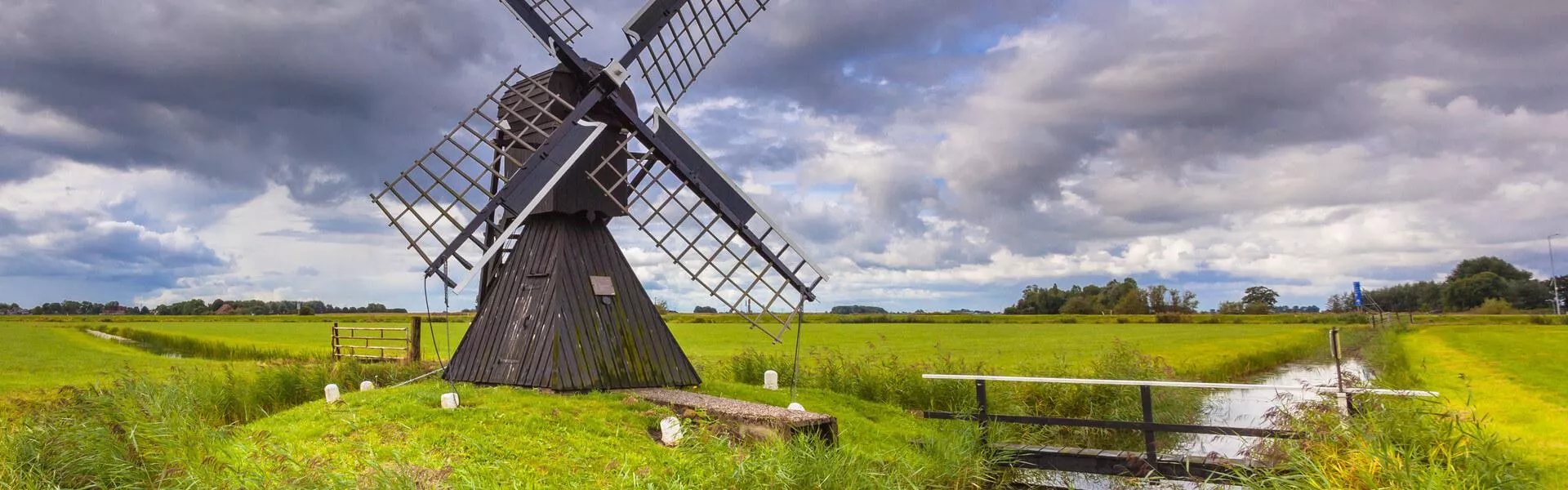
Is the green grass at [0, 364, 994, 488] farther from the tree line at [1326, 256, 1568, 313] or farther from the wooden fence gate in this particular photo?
the tree line at [1326, 256, 1568, 313]

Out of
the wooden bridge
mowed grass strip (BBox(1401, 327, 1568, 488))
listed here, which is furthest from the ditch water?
mowed grass strip (BBox(1401, 327, 1568, 488))

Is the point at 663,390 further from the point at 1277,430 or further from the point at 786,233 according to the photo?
the point at 1277,430

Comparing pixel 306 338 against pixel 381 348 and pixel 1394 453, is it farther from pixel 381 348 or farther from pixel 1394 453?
pixel 1394 453

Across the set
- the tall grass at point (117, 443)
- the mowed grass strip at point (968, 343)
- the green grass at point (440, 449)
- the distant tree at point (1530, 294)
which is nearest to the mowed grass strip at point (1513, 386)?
the mowed grass strip at point (968, 343)

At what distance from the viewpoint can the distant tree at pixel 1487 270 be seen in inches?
4277

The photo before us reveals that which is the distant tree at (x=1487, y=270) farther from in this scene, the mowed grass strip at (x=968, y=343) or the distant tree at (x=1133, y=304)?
the mowed grass strip at (x=968, y=343)

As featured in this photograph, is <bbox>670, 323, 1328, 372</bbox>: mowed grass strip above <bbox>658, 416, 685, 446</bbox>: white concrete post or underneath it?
above

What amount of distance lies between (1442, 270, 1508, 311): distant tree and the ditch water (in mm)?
93571

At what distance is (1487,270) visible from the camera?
364 ft

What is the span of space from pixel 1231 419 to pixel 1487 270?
413 feet

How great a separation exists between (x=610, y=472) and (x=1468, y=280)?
125 meters

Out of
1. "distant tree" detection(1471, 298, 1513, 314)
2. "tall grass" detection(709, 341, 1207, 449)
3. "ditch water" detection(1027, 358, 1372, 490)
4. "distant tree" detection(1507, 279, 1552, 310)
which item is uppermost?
"distant tree" detection(1507, 279, 1552, 310)

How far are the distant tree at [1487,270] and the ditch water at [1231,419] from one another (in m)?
105

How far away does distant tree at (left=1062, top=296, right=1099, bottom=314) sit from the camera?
9069 cm
